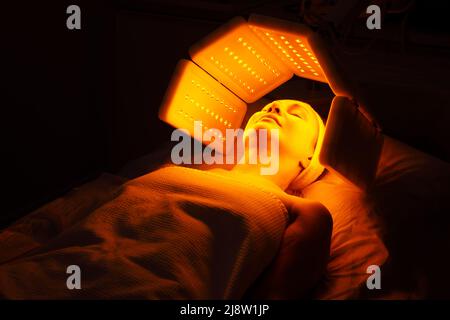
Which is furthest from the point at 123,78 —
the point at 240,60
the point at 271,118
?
the point at 271,118

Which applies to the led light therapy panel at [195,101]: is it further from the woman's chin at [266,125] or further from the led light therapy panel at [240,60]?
the woman's chin at [266,125]

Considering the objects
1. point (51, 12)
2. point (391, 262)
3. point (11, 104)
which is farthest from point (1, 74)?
point (391, 262)

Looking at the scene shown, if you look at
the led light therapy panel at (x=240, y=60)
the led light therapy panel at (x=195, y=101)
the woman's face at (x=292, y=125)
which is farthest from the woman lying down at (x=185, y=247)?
the led light therapy panel at (x=240, y=60)

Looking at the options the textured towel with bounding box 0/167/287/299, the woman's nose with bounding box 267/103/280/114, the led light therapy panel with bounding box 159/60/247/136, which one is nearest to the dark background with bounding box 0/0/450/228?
the woman's nose with bounding box 267/103/280/114

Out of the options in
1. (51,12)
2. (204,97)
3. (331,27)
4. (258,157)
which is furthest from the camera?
(51,12)

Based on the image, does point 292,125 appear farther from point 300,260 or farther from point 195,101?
point 300,260

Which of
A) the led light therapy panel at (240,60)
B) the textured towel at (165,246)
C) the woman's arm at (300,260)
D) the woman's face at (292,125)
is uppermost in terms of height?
the led light therapy panel at (240,60)

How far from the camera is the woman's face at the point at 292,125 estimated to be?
1.80 m

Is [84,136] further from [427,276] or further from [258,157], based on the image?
[427,276]

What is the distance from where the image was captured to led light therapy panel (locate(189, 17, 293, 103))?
5.35 feet

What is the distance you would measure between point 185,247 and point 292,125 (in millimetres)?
759

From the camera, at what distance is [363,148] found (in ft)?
5.13

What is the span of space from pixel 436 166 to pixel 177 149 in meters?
1.27

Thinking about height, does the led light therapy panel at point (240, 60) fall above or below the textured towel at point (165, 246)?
above
